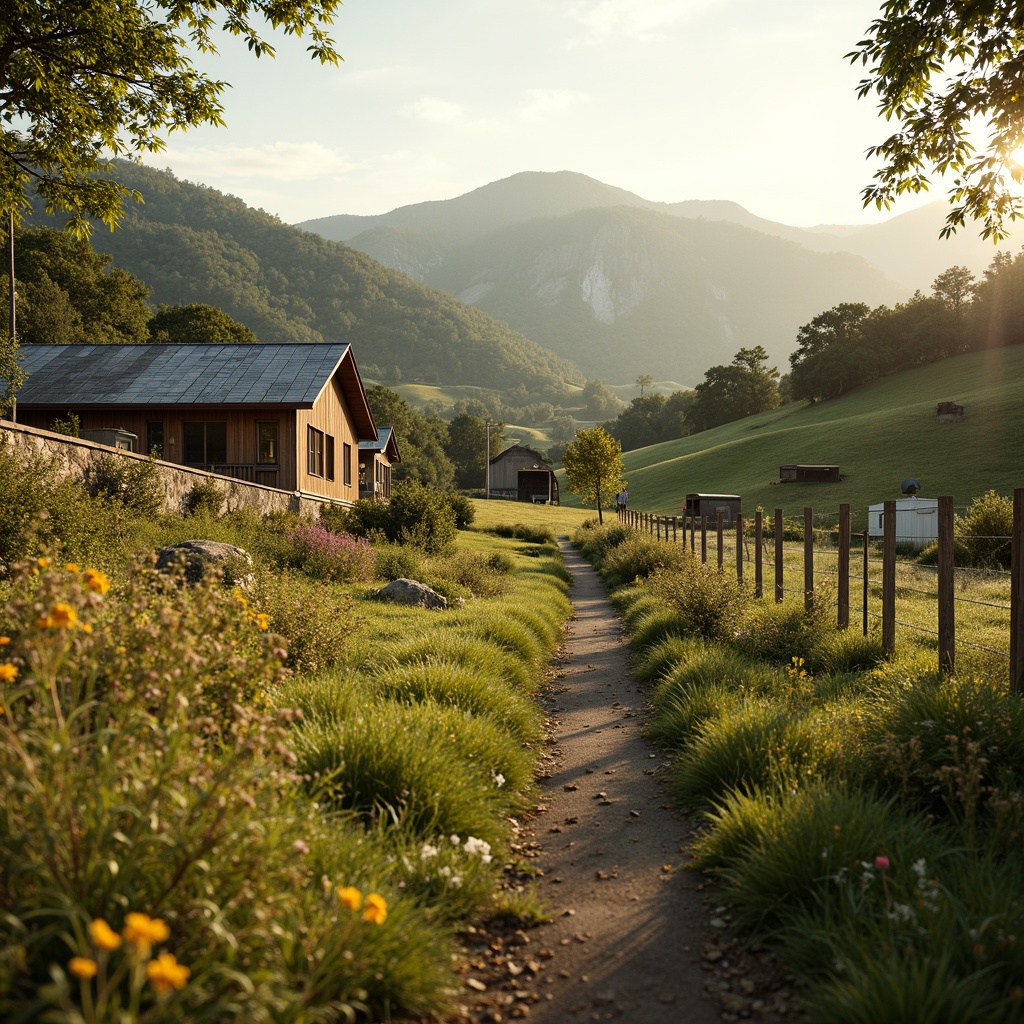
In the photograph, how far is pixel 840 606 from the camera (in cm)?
1000

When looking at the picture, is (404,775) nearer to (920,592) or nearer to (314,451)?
(920,592)

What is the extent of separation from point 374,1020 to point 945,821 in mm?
3286

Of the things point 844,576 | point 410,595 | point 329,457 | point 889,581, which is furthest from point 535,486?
point 889,581

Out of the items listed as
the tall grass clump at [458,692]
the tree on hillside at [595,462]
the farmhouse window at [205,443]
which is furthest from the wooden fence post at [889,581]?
the tree on hillside at [595,462]

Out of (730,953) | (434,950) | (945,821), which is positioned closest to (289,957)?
(434,950)

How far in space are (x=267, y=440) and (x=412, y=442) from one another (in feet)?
203

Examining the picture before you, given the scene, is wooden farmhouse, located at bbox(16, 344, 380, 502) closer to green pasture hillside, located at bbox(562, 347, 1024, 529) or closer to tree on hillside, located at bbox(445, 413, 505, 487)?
green pasture hillside, located at bbox(562, 347, 1024, 529)

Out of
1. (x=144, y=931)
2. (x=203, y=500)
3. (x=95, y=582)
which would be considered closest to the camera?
(x=144, y=931)

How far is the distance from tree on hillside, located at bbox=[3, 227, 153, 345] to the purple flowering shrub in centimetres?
3855

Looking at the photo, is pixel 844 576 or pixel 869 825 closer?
pixel 869 825

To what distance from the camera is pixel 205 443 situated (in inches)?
939

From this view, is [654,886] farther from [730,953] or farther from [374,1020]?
[374,1020]

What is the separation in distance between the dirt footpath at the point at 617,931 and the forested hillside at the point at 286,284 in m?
100

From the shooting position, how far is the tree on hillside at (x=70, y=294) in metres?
45.7
